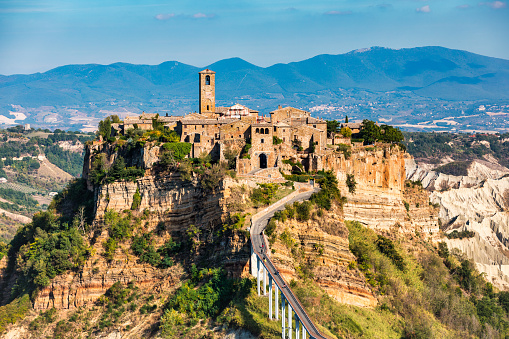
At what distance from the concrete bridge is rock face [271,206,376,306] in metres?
1.58

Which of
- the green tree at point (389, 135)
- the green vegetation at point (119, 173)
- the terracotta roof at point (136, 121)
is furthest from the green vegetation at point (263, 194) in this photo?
the green tree at point (389, 135)

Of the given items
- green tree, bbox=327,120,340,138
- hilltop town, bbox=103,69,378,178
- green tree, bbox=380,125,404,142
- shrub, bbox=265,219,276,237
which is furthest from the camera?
green tree, bbox=380,125,404,142

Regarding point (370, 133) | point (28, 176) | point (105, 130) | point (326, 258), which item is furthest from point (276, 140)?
point (28, 176)

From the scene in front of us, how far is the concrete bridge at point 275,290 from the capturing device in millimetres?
31984

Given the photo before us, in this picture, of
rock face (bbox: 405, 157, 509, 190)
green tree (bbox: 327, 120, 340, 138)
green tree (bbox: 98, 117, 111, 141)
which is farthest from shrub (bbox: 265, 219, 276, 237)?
rock face (bbox: 405, 157, 509, 190)

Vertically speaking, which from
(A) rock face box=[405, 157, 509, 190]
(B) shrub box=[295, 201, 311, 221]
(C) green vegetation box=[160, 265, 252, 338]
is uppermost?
(B) shrub box=[295, 201, 311, 221]

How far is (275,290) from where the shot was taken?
35.7 meters

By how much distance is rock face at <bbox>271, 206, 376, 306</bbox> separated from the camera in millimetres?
42875

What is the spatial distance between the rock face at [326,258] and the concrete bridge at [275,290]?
158 centimetres

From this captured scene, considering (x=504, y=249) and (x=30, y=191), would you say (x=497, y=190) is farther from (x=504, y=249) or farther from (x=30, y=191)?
(x=30, y=191)

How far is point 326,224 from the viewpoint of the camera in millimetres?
46594

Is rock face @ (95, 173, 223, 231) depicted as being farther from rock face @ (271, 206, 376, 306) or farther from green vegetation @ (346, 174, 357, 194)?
green vegetation @ (346, 174, 357, 194)

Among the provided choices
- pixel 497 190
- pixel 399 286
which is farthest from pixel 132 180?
pixel 497 190

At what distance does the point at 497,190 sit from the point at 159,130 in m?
72.2
